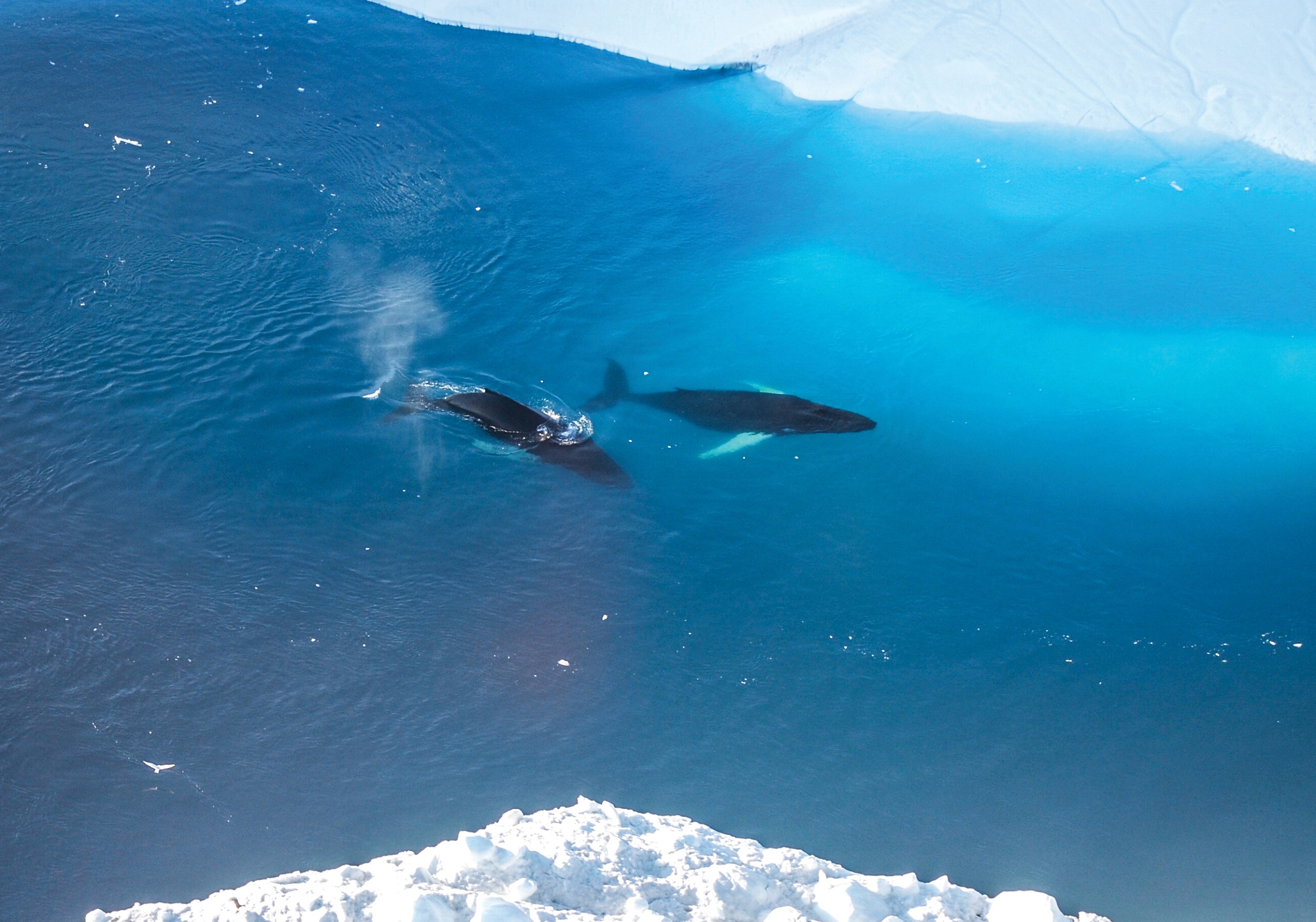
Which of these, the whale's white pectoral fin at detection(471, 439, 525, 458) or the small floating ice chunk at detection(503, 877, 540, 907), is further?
the whale's white pectoral fin at detection(471, 439, 525, 458)

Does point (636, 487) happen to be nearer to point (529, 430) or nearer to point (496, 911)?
point (529, 430)

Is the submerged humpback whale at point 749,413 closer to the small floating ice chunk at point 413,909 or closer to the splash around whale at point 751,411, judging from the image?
the splash around whale at point 751,411

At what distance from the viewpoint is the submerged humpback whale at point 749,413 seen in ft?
33.3

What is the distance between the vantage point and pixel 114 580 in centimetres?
809

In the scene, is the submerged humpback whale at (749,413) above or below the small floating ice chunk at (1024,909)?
above

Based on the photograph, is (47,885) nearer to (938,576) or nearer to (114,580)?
(114,580)

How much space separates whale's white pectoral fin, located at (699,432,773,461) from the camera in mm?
10023

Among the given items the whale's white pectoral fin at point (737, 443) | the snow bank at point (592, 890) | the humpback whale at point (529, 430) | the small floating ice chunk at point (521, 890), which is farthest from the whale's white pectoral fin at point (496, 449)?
the small floating ice chunk at point (521, 890)

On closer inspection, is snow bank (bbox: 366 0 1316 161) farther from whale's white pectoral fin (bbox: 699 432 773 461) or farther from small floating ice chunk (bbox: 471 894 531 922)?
small floating ice chunk (bbox: 471 894 531 922)

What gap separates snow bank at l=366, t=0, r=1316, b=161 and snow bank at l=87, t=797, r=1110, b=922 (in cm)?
1261

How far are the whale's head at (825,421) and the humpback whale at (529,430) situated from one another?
2.01 meters

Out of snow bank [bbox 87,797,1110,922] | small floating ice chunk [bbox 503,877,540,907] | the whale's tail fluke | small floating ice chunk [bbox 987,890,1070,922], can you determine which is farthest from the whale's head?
small floating ice chunk [bbox 503,877,540,907]

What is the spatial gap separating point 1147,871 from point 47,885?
24.8 ft

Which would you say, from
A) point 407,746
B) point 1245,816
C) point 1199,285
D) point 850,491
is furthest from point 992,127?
point 407,746
